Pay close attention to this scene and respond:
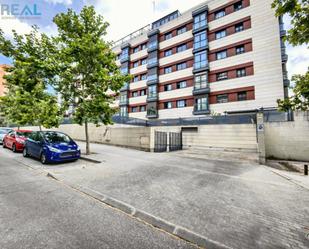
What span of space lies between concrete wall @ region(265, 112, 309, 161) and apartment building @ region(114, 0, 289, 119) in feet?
20.6

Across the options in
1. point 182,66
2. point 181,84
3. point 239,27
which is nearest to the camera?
point 239,27

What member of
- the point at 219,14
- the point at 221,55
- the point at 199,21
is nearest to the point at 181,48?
the point at 199,21

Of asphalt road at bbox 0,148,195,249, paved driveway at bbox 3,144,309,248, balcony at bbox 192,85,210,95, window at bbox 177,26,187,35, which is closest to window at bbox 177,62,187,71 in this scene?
balcony at bbox 192,85,210,95

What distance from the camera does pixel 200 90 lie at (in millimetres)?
22938

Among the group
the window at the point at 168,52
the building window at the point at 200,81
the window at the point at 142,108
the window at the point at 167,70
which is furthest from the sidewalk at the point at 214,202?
the window at the point at 168,52

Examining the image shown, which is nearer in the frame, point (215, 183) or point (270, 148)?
point (215, 183)

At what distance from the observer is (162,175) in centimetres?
689

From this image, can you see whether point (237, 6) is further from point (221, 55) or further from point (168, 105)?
point (168, 105)

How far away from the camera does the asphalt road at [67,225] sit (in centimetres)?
263

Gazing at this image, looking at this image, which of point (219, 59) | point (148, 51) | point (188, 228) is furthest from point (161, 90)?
point (188, 228)

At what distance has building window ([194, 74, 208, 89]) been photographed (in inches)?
907

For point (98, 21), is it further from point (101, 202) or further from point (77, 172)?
point (101, 202)

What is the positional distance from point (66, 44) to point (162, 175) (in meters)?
10.4

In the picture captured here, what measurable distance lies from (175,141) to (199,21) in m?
19.3
